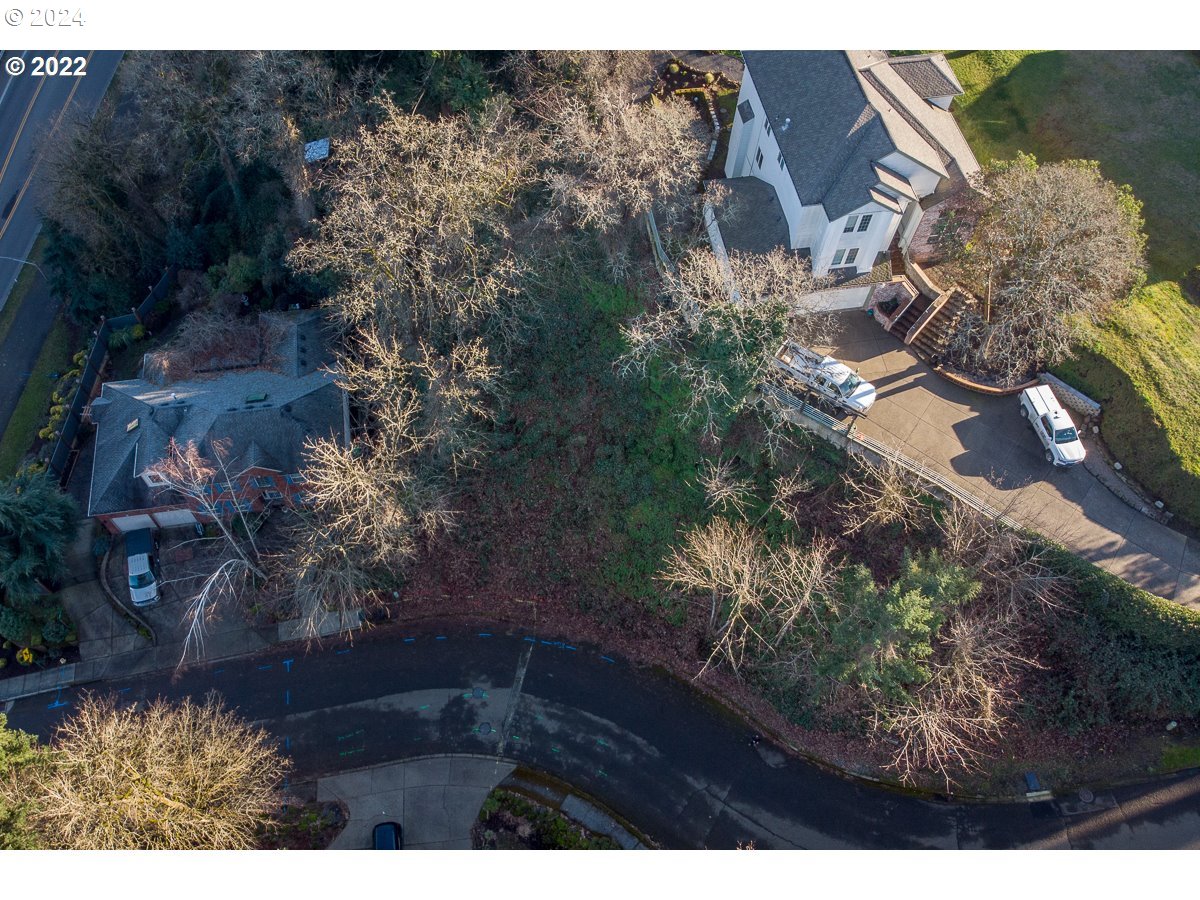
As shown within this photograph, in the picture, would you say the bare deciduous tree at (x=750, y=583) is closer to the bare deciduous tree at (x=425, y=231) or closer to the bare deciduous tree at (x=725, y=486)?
the bare deciduous tree at (x=725, y=486)

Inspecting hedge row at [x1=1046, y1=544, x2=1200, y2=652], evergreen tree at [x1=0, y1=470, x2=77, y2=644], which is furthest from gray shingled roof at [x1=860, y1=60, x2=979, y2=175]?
evergreen tree at [x1=0, y1=470, x2=77, y2=644]

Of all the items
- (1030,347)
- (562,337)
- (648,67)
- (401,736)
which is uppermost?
(648,67)

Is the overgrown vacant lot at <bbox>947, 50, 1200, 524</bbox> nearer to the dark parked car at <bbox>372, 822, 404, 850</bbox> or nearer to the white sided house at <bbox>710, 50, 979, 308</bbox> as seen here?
the white sided house at <bbox>710, 50, 979, 308</bbox>

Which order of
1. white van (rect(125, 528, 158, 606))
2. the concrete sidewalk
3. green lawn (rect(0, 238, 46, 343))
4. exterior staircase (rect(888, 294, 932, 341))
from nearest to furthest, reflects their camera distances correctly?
the concrete sidewalk < exterior staircase (rect(888, 294, 932, 341)) < white van (rect(125, 528, 158, 606)) < green lawn (rect(0, 238, 46, 343))

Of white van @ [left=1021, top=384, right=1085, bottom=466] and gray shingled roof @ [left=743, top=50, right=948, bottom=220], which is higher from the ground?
gray shingled roof @ [left=743, top=50, right=948, bottom=220]

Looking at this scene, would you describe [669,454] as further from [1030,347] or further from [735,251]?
[1030,347]

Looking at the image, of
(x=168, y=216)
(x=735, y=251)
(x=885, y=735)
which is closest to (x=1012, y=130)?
(x=735, y=251)

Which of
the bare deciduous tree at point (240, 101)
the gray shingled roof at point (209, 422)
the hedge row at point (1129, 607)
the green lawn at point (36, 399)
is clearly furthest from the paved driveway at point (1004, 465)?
the green lawn at point (36, 399)
